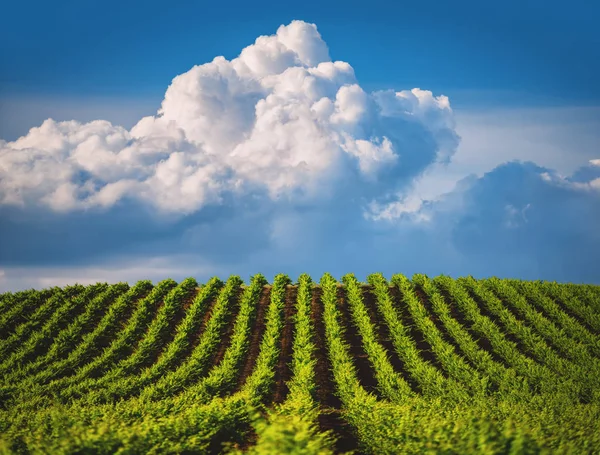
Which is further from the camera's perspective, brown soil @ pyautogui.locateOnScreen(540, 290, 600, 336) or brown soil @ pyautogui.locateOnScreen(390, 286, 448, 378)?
brown soil @ pyautogui.locateOnScreen(540, 290, 600, 336)

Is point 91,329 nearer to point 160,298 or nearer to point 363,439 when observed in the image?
point 160,298

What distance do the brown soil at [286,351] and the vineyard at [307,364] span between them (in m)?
0.08

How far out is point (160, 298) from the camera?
83.4 ft

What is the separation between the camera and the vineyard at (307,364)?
30.7ft

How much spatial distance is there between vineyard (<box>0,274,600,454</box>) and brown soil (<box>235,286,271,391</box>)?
0.08 m

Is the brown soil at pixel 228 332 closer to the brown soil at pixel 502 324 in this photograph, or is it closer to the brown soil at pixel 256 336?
the brown soil at pixel 256 336

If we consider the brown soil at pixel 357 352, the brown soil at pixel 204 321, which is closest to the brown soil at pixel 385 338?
the brown soil at pixel 357 352

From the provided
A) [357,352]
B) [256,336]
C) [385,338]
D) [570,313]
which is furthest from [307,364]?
[570,313]

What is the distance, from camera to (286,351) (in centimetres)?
2025

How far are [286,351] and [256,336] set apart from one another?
178cm

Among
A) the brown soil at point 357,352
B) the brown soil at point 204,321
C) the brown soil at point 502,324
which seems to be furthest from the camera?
the brown soil at point 204,321

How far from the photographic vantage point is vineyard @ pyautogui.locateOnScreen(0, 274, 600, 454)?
368 inches

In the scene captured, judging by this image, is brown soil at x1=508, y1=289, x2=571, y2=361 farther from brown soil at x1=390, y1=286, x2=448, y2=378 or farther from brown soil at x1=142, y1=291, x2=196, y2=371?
brown soil at x1=142, y1=291, x2=196, y2=371

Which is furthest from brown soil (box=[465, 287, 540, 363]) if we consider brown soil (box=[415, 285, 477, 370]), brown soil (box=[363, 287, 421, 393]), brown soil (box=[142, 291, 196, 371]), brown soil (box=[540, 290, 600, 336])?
brown soil (box=[142, 291, 196, 371])
